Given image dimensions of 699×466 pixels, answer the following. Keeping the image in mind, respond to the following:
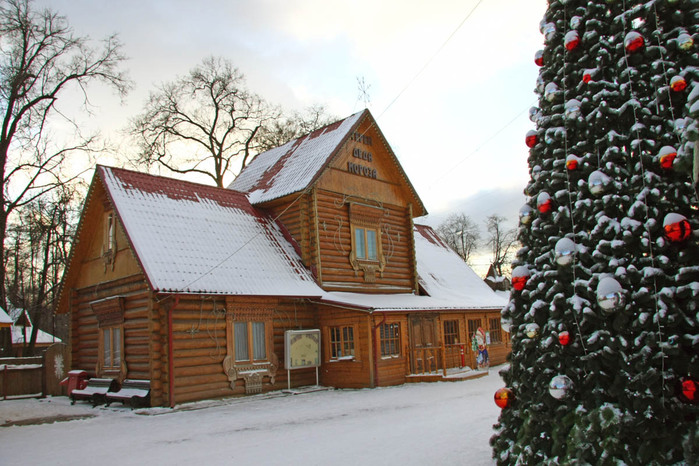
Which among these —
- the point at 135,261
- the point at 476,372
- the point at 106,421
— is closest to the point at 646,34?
the point at 106,421

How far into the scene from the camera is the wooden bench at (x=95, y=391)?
1475 centimetres

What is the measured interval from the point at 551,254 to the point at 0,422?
1317 centimetres

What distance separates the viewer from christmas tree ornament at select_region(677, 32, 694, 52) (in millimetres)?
5074

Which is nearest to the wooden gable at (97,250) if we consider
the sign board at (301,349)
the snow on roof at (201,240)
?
the snow on roof at (201,240)

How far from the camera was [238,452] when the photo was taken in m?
8.34

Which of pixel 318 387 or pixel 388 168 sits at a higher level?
pixel 388 168

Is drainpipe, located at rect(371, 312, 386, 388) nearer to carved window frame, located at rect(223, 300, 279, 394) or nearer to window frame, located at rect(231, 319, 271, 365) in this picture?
carved window frame, located at rect(223, 300, 279, 394)

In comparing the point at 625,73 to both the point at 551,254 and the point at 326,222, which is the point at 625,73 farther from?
the point at 326,222

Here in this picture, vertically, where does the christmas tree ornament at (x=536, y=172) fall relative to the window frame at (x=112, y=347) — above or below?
above

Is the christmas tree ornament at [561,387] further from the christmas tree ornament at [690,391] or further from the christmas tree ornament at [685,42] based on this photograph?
the christmas tree ornament at [685,42]

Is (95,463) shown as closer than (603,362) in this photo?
No

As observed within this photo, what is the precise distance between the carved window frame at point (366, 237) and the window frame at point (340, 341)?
2.43 meters

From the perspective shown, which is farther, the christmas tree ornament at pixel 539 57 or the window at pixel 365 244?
the window at pixel 365 244

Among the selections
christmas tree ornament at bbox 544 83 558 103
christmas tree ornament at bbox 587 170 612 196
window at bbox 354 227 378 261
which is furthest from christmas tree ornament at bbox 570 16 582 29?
window at bbox 354 227 378 261
